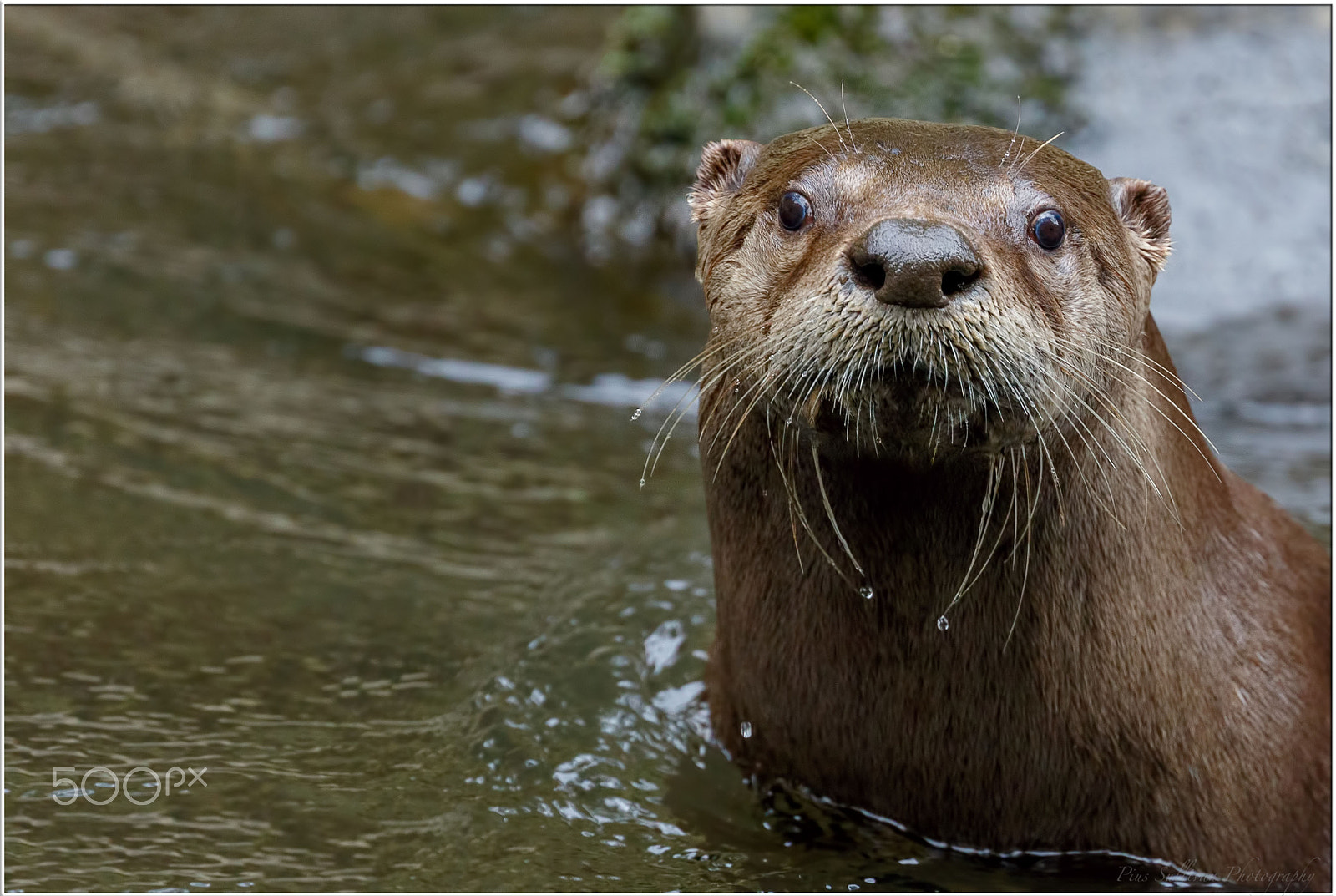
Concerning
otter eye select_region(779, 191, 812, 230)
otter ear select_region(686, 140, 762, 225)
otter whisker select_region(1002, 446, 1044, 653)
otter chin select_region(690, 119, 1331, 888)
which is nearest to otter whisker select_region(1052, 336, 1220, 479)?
otter chin select_region(690, 119, 1331, 888)

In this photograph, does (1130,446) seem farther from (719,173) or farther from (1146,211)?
(719,173)

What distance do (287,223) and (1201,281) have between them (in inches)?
184

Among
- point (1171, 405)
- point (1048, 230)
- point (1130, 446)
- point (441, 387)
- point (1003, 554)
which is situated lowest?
point (1003, 554)

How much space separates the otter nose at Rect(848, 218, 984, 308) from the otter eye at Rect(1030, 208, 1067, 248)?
0.41 m

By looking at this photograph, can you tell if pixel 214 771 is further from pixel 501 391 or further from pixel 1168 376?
pixel 501 391

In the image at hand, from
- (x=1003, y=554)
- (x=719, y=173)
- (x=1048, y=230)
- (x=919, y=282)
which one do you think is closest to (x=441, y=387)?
(x=719, y=173)

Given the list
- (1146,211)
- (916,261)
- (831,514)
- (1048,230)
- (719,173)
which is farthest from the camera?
(719,173)

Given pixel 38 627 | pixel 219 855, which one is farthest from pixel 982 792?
pixel 38 627

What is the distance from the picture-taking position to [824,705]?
3.64 metres

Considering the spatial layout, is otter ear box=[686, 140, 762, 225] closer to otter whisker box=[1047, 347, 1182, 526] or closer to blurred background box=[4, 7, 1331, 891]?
otter whisker box=[1047, 347, 1182, 526]

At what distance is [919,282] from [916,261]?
4 cm

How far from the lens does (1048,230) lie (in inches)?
129

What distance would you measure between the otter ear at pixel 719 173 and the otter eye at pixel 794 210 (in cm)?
40

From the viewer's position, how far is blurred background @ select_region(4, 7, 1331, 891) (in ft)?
12.5
